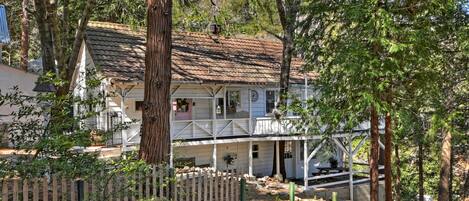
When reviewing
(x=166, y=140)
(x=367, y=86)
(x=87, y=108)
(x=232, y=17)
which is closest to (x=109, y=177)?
(x=166, y=140)

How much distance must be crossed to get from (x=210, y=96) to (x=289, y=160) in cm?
608

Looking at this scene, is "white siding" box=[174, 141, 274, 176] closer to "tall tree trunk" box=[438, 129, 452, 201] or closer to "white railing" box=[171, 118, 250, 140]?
"white railing" box=[171, 118, 250, 140]

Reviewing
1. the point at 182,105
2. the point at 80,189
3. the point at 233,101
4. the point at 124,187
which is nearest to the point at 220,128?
the point at 182,105

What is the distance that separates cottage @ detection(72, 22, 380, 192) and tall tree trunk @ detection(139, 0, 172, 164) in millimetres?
11019

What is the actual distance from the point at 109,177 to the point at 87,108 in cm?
A: 206

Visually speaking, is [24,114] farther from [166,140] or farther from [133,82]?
[133,82]

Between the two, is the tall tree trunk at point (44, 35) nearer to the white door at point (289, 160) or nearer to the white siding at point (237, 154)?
the white siding at point (237, 154)

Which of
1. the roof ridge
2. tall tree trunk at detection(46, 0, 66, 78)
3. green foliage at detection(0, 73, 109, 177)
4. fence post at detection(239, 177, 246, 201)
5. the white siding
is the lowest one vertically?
the white siding

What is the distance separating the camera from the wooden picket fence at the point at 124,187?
6098 millimetres

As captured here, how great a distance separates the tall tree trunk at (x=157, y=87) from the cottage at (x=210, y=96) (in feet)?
36.2

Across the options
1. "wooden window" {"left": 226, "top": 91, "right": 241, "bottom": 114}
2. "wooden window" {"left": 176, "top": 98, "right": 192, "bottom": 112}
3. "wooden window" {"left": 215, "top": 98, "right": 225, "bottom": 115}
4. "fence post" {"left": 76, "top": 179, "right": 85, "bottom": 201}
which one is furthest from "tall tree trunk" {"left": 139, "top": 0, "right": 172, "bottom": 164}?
"wooden window" {"left": 226, "top": 91, "right": 241, "bottom": 114}

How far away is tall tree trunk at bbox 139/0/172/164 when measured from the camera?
766cm

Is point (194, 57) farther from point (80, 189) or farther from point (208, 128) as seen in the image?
point (80, 189)

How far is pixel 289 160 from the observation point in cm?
2548
